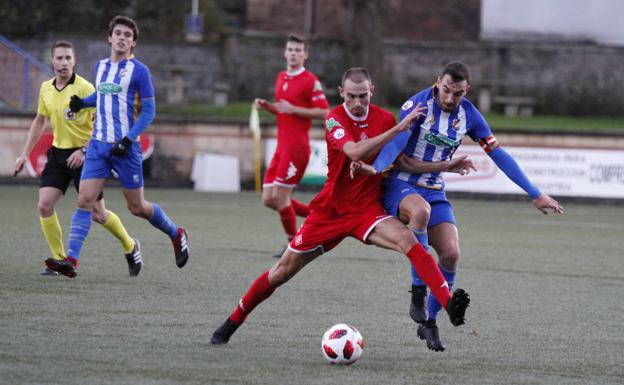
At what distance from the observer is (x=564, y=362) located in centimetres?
668

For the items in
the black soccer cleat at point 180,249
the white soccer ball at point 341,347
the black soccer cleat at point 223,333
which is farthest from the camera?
the black soccer cleat at point 180,249

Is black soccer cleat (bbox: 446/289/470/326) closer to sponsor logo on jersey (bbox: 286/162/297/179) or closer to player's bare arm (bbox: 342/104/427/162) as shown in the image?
player's bare arm (bbox: 342/104/427/162)

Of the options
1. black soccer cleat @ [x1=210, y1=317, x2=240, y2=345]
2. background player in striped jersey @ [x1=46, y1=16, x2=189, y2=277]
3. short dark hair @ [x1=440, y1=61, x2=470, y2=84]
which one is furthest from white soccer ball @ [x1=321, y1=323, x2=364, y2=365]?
background player in striped jersey @ [x1=46, y1=16, x2=189, y2=277]

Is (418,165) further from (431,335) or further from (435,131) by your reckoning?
(431,335)

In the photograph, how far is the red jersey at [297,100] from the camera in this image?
11719mm

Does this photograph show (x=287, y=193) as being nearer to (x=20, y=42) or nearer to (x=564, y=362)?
(x=564, y=362)

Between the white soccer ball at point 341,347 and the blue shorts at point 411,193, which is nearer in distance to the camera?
the white soccer ball at point 341,347

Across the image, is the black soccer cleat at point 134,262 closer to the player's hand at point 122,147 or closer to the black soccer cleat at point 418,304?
the player's hand at point 122,147

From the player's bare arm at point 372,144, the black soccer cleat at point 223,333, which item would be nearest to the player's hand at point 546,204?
the player's bare arm at point 372,144

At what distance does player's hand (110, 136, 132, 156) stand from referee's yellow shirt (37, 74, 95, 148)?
2.20 ft

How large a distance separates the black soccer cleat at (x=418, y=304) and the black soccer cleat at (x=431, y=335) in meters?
0.17

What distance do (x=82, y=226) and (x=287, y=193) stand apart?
2.84 meters

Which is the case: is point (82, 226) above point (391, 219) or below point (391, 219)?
below

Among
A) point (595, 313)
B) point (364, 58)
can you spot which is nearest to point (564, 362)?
point (595, 313)
